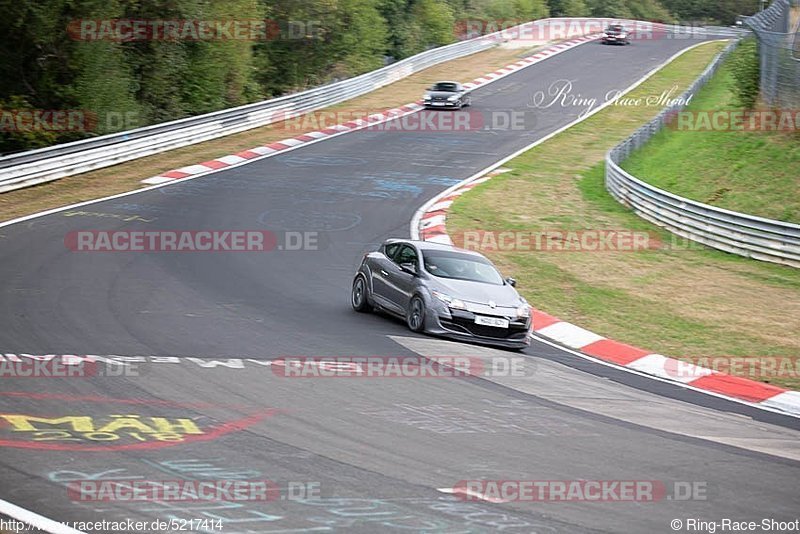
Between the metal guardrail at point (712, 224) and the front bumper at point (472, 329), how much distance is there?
890 centimetres

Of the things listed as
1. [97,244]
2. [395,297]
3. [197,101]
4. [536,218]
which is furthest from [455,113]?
[395,297]

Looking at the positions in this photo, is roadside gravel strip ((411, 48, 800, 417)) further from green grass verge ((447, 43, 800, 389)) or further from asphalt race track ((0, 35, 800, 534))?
asphalt race track ((0, 35, 800, 534))

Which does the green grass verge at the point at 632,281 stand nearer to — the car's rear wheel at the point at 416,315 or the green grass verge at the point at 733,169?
the green grass verge at the point at 733,169

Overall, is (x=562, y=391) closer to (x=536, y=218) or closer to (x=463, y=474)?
(x=463, y=474)

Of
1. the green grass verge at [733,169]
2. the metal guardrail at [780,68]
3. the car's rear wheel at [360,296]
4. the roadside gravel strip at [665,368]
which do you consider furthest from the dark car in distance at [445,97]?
the car's rear wheel at [360,296]

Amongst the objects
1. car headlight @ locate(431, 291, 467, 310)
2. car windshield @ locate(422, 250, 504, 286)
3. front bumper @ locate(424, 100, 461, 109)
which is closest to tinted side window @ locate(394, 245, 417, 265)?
car windshield @ locate(422, 250, 504, 286)

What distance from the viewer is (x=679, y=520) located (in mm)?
7797

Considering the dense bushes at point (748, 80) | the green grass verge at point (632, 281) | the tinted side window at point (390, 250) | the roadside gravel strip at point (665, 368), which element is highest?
the dense bushes at point (748, 80)

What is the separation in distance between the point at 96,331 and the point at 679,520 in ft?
27.4

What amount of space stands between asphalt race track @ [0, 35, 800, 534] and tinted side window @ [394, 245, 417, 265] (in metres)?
1.11

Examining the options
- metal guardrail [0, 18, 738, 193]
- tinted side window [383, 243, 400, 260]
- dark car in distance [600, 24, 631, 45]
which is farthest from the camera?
A: dark car in distance [600, 24, 631, 45]

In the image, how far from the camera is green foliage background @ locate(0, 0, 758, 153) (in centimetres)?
3061

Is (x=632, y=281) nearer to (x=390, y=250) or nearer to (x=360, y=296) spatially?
(x=390, y=250)

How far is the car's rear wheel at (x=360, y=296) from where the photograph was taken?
53.7 ft
